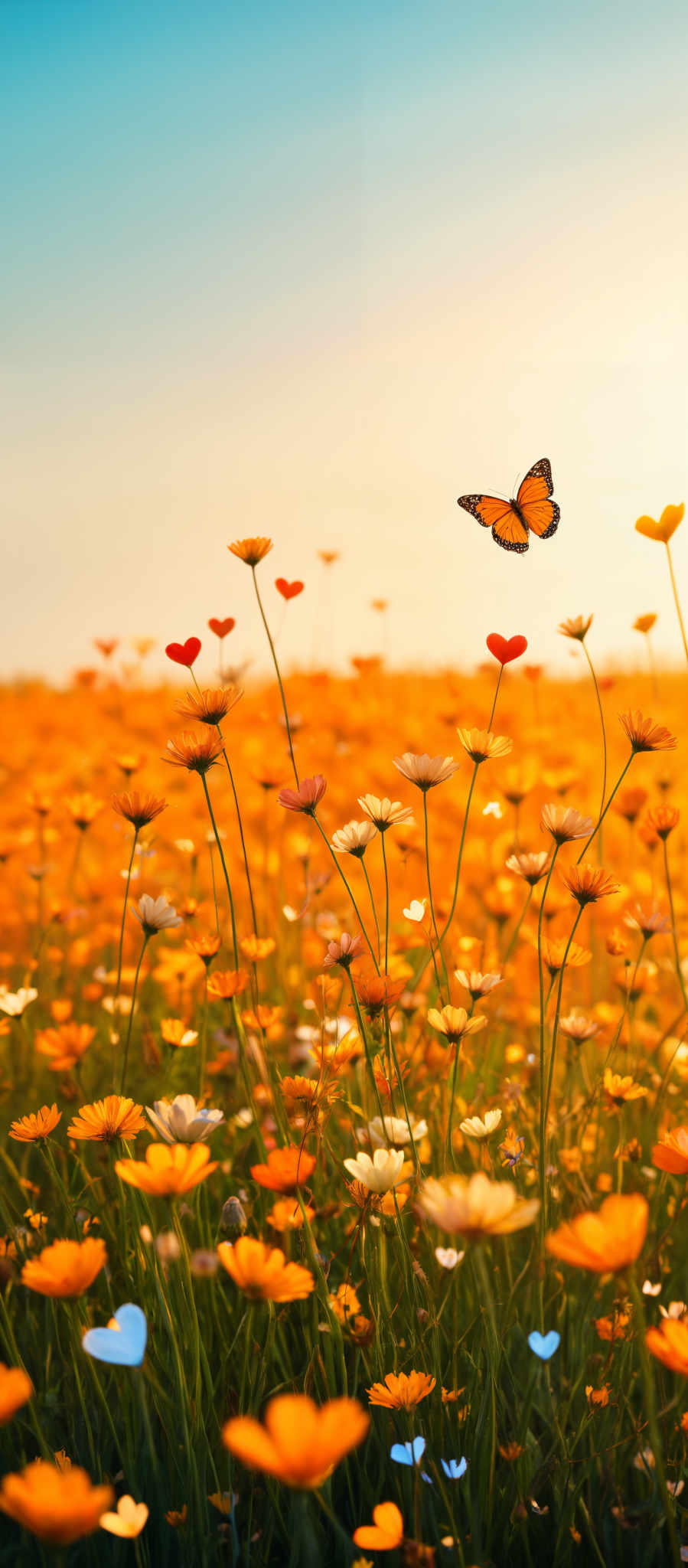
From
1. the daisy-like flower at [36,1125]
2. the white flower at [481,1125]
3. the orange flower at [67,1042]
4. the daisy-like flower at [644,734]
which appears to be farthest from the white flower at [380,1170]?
the orange flower at [67,1042]

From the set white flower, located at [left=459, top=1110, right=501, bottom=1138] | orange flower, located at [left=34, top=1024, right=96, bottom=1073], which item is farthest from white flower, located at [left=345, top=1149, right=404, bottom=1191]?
orange flower, located at [left=34, top=1024, right=96, bottom=1073]

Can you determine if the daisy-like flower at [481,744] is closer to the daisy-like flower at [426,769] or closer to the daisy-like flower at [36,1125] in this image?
the daisy-like flower at [426,769]

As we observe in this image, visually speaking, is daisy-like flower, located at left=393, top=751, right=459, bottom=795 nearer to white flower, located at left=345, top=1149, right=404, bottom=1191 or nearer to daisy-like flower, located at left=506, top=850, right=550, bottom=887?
daisy-like flower, located at left=506, top=850, right=550, bottom=887

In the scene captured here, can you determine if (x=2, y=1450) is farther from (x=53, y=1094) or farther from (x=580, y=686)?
(x=580, y=686)

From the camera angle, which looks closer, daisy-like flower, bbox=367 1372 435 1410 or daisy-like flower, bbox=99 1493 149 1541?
daisy-like flower, bbox=99 1493 149 1541

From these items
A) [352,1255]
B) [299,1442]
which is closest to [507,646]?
[352,1255]

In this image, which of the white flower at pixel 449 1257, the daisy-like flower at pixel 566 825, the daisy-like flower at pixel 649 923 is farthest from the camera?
the daisy-like flower at pixel 649 923

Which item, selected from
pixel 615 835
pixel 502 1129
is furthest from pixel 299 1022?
pixel 615 835

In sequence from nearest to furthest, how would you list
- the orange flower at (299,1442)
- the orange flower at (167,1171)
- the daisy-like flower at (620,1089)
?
the orange flower at (299,1442), the orange flower at (167,1171), the daisy-like flower at (620,1089)
